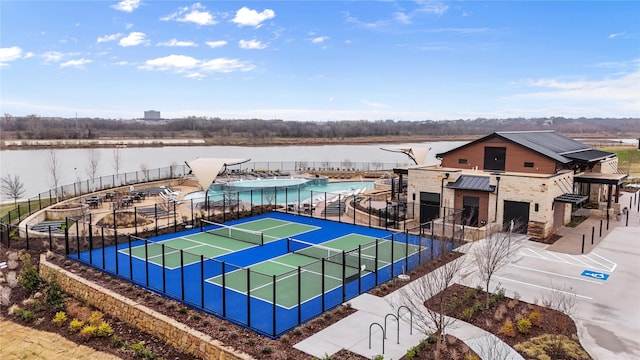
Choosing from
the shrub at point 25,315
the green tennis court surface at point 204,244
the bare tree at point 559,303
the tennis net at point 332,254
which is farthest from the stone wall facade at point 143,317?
the bare tree at point 559,303

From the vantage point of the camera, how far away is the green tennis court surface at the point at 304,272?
1402cm

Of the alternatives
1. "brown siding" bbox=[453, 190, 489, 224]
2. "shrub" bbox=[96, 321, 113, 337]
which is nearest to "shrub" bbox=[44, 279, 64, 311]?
"shrub" bbox=[96, 321, 113, 337]

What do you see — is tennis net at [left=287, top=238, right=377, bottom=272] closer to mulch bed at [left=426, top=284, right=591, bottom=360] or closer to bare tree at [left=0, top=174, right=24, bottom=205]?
mulch bed at [left=426, top=284, right=591, bottom=360]

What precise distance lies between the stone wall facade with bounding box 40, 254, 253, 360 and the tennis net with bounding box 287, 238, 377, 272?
5508mm

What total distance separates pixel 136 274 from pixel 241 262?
3837mm

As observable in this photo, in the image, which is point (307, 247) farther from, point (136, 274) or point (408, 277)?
point (136, 274)

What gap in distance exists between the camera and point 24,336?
1278 cm

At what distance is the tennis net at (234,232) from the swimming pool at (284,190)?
646 centimetres

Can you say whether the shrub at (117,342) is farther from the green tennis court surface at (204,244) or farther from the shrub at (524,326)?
the shrub at (524,326)

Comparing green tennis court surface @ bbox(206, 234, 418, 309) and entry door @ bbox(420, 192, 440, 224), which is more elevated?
entry door @ bbox(420, 192, 440, 224)

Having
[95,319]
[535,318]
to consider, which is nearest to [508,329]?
[535,318]

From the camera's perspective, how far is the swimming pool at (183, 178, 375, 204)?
32.8 m

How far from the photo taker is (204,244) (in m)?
20.5

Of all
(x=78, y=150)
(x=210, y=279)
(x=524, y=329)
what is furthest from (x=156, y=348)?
(x=78, y=150)
